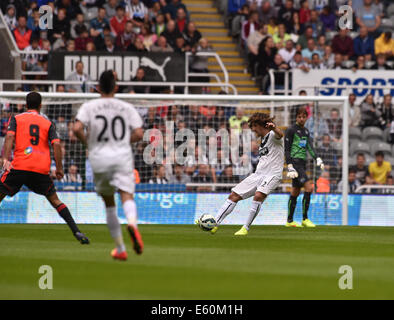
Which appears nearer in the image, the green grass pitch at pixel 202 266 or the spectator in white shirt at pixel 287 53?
the green grass pitch at pixel 202 266

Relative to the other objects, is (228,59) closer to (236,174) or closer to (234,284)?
(236,174)

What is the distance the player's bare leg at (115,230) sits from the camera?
29.6 feet

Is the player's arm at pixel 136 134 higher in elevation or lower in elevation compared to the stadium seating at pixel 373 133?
lower

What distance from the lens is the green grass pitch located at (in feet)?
24.8

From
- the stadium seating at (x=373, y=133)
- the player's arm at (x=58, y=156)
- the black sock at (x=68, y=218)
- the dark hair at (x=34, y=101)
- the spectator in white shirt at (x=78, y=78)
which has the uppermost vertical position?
the spectator in white shirt at (x=78, y=78)

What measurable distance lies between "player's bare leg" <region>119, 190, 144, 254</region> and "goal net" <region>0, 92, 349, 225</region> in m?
9.75

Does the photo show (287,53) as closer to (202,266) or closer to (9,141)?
(9,141)

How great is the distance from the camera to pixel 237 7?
88.1ft

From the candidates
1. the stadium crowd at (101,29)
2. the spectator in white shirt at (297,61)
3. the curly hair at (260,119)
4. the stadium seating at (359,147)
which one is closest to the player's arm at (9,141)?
the curly hair at (260,119)

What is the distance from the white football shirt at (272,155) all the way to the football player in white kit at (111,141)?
5.36 metres

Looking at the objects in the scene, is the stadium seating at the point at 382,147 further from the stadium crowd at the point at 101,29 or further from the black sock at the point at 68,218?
the black sock at the point at 68,218

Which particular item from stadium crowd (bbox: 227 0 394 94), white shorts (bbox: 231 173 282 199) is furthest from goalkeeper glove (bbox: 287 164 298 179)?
stadium crowd (bbox: 227 0 394 94)

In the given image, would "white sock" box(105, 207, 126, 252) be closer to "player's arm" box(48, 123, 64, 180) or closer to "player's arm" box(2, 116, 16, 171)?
"player's arm" box(48, 123, 64, 180)
